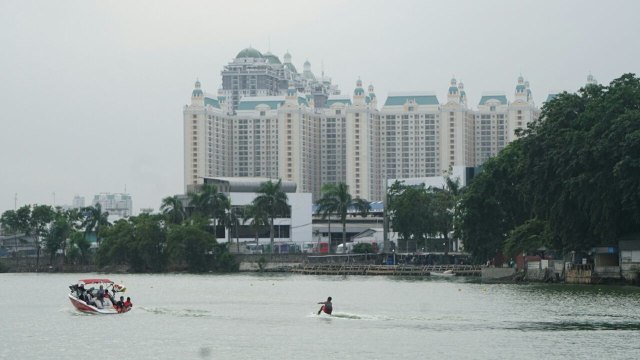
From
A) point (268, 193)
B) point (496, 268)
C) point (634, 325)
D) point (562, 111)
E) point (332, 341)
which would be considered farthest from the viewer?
point (268, 193)

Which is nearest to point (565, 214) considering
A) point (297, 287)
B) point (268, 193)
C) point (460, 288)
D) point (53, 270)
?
point (460, 288)

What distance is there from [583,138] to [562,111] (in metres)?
8.30

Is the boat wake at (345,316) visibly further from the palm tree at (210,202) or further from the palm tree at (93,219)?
the palm tree at (93,219)

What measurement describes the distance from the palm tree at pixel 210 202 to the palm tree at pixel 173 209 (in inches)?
96.3

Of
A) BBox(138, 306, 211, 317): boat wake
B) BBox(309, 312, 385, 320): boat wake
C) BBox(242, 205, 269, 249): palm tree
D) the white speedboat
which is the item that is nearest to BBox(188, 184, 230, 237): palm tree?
BBox(242, 205, 269, 249): palm tree

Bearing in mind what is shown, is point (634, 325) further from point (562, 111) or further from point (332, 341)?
point (562, 111)

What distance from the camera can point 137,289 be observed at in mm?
109188

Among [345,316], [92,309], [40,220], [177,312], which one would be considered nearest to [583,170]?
[345,316]

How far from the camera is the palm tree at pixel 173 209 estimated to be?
182750 mm

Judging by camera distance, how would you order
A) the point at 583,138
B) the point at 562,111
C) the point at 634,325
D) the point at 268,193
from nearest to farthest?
the point at 634,325 → the point at 583,138 → the point at 562,111 → the point at 268,193

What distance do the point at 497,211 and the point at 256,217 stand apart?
58852 millimetres

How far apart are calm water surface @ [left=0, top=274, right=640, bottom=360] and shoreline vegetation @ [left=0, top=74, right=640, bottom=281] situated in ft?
25.8

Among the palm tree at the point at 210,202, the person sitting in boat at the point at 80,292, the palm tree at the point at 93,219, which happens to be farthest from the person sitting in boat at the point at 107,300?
the palm tree at the point at 93,219

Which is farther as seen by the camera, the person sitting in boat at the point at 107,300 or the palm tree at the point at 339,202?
the palm tree at the point at 339,202
